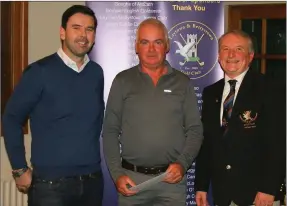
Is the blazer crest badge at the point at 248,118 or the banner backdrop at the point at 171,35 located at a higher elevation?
the banner backdrop at the point at 171,35

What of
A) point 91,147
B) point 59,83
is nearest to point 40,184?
point 91,147

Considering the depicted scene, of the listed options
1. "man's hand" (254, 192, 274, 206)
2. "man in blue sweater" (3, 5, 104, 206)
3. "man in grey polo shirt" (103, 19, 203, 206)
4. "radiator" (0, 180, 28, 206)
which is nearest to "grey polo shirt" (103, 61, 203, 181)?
"man in grey polo shirt" (103, 19, 203, 206)

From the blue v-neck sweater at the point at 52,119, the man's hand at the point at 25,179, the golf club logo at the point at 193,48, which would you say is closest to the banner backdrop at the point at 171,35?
the golf club logo at the point at 193,48

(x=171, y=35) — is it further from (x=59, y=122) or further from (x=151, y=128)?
(x=59, y=122)

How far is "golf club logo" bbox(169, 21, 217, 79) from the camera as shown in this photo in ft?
10.6

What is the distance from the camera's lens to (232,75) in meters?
2.55

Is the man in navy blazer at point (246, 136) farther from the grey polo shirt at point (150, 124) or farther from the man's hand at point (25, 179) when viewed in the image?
the man's hand at point (25, 179)

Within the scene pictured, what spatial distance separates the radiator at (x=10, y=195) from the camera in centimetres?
354

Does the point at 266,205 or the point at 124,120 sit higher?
the point at 124,120

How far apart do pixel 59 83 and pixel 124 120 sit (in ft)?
1.44

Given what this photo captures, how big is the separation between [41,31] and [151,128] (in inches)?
58.8

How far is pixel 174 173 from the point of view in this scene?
254 centimetres

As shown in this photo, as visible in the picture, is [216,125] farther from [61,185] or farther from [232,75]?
[61,185]

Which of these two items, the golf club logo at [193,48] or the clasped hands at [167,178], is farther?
the golf club logo at [193,48]
